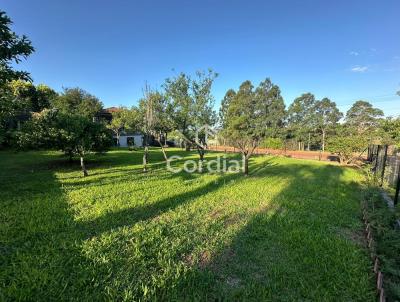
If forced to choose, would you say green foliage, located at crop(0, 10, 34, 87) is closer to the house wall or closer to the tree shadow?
the tree shadow

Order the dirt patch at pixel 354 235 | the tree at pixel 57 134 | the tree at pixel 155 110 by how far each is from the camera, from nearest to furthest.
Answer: the dirt patch at pixel 354 235
the tree at pixel 57 134
the tree at pixel 155 110

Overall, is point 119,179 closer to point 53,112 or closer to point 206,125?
point 206,125

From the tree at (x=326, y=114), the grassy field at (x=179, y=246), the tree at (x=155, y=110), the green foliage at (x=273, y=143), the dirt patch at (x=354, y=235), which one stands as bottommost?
the dirt patch at (x=354, y=235)

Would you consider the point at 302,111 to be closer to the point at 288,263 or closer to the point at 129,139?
the point at 129,139

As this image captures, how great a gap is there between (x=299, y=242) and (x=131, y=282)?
2863 mm

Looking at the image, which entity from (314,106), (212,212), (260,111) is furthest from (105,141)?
(314,106)

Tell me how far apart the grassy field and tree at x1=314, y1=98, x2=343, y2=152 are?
32.7 metres

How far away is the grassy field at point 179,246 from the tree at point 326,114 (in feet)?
107

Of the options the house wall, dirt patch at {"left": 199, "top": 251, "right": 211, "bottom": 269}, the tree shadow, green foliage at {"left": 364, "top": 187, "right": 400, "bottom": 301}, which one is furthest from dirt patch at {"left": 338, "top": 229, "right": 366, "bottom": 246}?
the house wall

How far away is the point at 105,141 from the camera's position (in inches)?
491

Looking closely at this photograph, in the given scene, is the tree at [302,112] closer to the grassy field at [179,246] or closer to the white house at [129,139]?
the white house at [129,139]

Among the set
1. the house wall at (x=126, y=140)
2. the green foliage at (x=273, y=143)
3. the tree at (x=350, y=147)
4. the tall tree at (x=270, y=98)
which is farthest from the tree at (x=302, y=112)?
the house wall at (x=126, y=140)

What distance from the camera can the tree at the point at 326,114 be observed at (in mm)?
35594

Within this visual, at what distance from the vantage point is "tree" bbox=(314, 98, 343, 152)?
1401 inches
